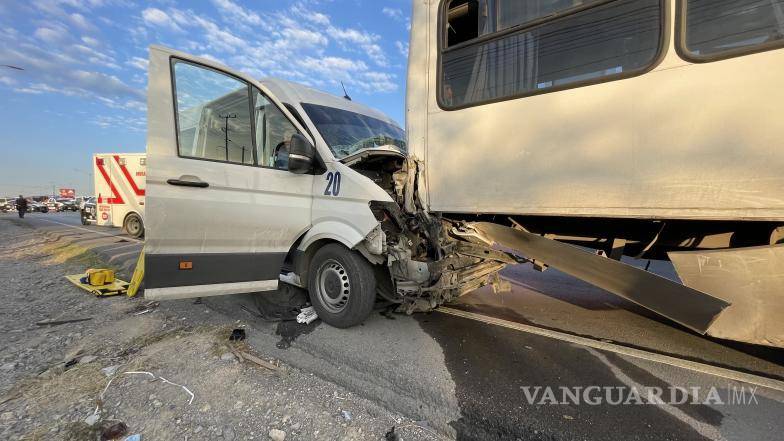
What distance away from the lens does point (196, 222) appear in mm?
3369

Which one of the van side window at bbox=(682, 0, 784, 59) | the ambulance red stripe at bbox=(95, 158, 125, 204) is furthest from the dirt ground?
the ambulance red stripe at bbox=(95, 158, 125, 204)

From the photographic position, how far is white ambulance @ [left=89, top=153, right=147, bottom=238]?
13273 millimetres

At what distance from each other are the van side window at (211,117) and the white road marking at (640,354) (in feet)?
9.71

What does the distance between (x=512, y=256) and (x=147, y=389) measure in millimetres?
3344

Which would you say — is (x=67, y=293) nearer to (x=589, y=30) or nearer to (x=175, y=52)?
(x=175, y=52)

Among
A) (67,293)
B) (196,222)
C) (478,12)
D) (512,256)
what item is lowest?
(67,293)

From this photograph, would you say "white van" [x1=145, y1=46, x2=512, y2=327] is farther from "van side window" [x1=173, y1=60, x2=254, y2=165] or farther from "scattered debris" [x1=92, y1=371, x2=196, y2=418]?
"scattered debris" [x1=92, y1=371, x2=196, y2=418]

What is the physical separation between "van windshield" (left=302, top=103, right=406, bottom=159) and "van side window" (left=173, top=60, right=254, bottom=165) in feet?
2.38

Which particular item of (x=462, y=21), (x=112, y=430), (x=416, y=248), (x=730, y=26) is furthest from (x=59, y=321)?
(x=730, y=26)

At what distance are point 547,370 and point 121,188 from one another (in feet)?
52.1

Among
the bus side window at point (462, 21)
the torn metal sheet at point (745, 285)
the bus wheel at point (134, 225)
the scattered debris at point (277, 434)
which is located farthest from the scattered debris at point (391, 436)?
the bus wheel at point (134, 225)

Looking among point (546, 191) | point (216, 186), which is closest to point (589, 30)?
point (546, 191)

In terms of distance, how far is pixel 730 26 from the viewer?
216 cm

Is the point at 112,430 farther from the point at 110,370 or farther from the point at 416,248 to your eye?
Answer: the point at 416,248
